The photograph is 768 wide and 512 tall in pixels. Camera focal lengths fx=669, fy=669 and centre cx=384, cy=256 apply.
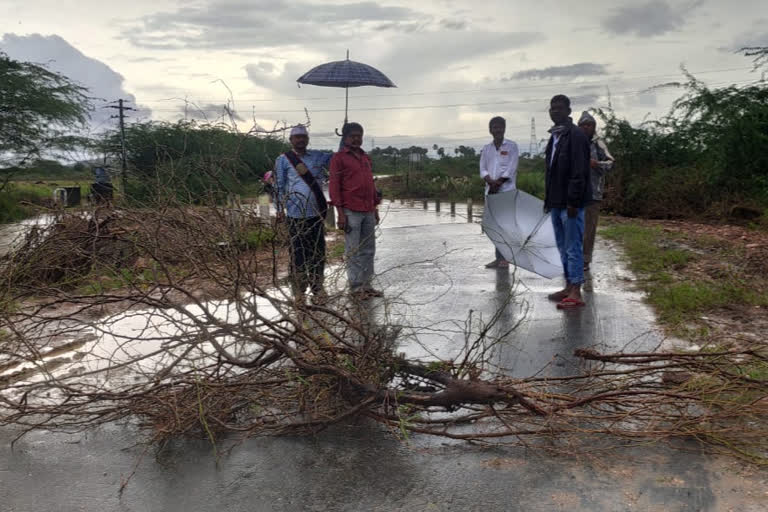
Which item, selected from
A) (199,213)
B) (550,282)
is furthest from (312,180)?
(550,282)

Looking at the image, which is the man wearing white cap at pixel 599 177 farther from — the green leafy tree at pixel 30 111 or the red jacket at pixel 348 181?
the green leafy tree at pixel 30 111

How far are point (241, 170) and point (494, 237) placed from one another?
369cm

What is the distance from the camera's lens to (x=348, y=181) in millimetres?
6941

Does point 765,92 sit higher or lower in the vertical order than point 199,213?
higher

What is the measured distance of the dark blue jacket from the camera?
644 cm

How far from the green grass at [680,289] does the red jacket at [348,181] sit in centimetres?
315

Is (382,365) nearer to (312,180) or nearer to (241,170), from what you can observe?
(241,170)

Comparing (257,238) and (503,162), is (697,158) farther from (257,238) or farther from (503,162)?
(257,238)

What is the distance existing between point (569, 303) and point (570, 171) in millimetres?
1292

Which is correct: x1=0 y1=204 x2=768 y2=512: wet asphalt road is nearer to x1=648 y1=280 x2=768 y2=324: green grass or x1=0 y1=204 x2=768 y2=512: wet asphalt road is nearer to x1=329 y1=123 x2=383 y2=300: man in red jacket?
x1=648 y1=280 x2=768 y2=324: green grass

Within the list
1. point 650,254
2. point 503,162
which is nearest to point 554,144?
point 503,162

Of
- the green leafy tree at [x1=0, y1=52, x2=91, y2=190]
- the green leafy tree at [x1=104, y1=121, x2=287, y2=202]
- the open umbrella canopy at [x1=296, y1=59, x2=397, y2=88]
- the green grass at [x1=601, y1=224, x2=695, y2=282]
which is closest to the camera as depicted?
the green leafy tree at [x1=104, y1=121, x2=287, y2=202]

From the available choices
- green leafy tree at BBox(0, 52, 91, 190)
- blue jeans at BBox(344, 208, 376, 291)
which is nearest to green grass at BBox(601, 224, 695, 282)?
blue jeans at BBox(344, 208, 376, 291)

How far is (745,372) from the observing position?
14.1 ft
